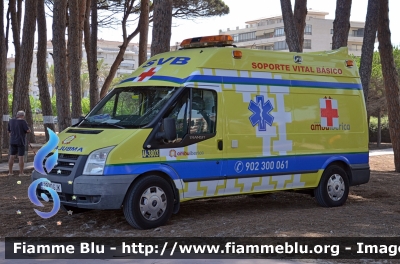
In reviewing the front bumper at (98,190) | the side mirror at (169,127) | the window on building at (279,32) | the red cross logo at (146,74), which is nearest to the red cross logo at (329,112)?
the red cross logo at (146,74)

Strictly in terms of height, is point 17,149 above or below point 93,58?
below

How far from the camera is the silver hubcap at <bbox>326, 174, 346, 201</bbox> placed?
11.2m

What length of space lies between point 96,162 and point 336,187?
4573 mm

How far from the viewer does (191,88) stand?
30.7ft

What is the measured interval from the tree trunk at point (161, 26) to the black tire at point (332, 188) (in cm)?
417

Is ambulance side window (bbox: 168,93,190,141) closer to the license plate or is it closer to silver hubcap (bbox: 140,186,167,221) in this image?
Answer: silver hubcap (bbox: 140,186,167,221)

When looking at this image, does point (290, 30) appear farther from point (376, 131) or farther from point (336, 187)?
point (376, 131)

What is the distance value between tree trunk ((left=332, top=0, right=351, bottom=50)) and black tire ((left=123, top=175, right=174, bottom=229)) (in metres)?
7.75

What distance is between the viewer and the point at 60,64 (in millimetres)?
17656

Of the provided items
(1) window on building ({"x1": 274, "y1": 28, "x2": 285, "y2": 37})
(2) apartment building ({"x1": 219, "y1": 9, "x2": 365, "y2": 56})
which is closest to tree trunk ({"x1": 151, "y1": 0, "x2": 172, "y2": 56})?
(2) apartment building ({"x1": 219, "y1": 9, "x2": 365, "y2": 56})

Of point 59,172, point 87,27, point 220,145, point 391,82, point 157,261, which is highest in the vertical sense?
point 87,27

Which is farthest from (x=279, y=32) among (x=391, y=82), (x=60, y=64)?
(x=60, y=64)

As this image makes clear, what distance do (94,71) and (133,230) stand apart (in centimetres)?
1757

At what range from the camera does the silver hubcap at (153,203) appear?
8820 mm
